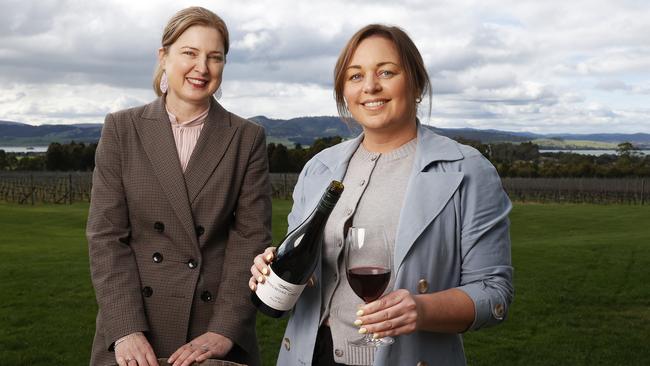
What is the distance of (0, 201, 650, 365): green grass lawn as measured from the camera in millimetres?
10156

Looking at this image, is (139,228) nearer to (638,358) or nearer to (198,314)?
(198,314)

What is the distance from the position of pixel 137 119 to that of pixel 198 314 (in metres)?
0.94

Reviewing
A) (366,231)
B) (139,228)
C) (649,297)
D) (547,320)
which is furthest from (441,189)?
(649,297)

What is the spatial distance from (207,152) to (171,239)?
0.43 m

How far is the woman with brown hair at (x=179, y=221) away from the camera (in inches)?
133

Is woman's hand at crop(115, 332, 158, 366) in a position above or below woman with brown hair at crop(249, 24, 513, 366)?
below

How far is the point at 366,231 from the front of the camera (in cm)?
267

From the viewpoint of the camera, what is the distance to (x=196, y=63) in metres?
3.35

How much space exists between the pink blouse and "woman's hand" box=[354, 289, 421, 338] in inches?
59.2

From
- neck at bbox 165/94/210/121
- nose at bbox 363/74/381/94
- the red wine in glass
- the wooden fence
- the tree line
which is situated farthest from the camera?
the tree line

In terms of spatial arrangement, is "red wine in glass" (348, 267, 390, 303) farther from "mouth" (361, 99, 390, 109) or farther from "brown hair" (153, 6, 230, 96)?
"brown hair" (153, 6, 230, 96)

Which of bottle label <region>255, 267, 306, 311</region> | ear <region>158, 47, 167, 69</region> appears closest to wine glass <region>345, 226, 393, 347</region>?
bottle label <region>255, 267, 306, 311</region>

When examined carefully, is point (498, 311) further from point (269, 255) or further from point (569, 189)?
point (569, 189)

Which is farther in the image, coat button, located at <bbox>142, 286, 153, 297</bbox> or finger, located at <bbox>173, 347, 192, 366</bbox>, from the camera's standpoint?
coat button, located at <bbox>142, 286, 153, 297</bbox>
